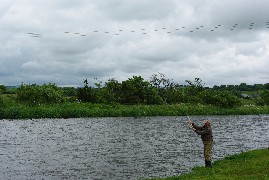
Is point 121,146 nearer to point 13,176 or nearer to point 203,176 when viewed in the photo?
point 13,176

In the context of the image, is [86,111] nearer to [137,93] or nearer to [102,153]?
[137,93]

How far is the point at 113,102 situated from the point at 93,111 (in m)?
27.6

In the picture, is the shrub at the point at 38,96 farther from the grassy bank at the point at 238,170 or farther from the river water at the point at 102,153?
the grassy bank at the point at 238,170

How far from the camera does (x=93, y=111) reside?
8738 centimetres

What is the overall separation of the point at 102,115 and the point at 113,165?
57422mm

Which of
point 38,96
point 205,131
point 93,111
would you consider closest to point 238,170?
point 205,131

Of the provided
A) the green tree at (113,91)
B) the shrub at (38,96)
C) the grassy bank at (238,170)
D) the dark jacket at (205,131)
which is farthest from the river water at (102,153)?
the green tree at (113,91)

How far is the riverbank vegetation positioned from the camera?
3332 inches

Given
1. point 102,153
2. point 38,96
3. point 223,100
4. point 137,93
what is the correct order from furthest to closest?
1. point 137,93
2. point 223,100
3. point 38,96
4. point 102,153

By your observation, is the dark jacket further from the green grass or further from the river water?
the green grass

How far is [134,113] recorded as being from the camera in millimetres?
92125

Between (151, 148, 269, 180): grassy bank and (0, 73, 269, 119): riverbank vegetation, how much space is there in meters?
51.5

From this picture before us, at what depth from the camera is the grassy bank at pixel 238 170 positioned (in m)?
20.9

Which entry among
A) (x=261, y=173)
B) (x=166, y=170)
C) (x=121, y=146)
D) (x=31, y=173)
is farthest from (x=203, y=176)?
(x=121, y=146)
